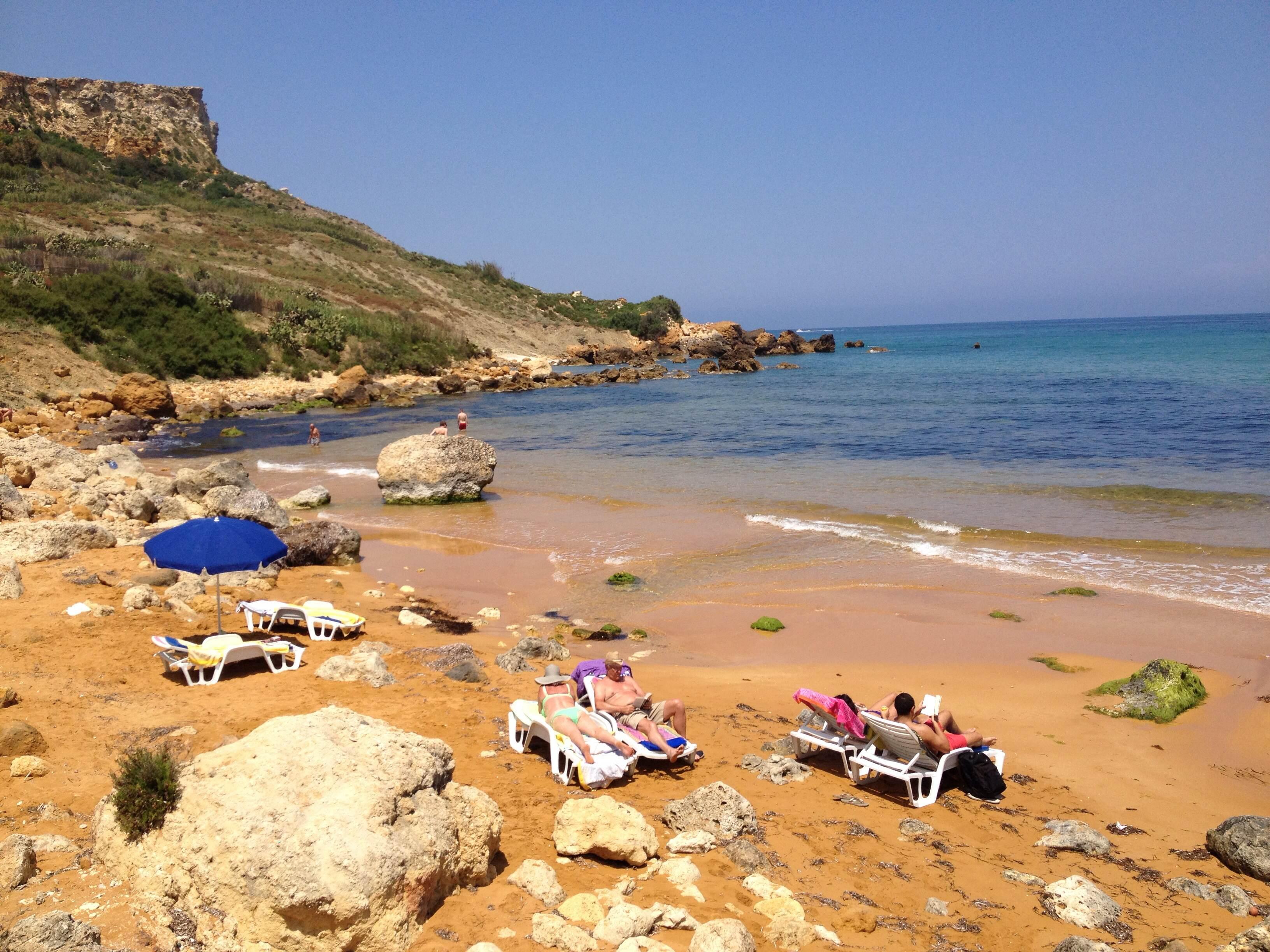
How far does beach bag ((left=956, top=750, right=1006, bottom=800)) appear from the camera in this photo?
6.21 meters

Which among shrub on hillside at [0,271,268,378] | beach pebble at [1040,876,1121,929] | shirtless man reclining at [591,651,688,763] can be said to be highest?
shrub on hillside at [0,271,268,378]

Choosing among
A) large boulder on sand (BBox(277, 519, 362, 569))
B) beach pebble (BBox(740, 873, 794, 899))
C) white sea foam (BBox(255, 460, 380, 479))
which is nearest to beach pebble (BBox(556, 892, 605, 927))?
beach pebble (BBox(740, 873, 794, 899))

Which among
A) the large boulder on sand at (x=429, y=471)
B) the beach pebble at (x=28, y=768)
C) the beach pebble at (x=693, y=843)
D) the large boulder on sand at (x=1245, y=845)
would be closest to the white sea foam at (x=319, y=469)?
the large boulder on sand at (x=429, y=471)

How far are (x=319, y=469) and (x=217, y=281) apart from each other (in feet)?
99.3

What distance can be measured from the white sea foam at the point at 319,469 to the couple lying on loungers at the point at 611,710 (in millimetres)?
15698

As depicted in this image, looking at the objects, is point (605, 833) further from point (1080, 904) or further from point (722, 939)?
point (1080, 904)

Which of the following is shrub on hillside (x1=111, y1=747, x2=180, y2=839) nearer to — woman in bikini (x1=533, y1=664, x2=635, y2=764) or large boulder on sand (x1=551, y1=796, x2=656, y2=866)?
large boulder on sand (x1=551, y1=796, x2=656, y2=866)

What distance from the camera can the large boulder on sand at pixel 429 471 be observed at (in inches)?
690

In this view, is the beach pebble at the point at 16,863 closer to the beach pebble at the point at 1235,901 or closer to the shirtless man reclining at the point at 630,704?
the shirtless man reclining at the point at 630,704

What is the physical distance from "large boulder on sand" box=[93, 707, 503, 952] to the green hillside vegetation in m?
36.9

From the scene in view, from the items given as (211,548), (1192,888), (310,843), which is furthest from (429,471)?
(1192,888)

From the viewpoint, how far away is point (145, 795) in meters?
3.95

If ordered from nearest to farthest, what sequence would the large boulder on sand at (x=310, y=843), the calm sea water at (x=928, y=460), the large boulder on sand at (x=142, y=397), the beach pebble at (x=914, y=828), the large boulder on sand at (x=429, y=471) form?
the large boulder on sand at (x=310, y=843) → the beach pebble at (x=914, y=828) → the calm sea water at (x=928, y=460) → the large boulder on sand at (x=429, y=471) → the large boulder on sand at (x=142, y=397)

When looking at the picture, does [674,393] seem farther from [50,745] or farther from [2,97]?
[2,97]
